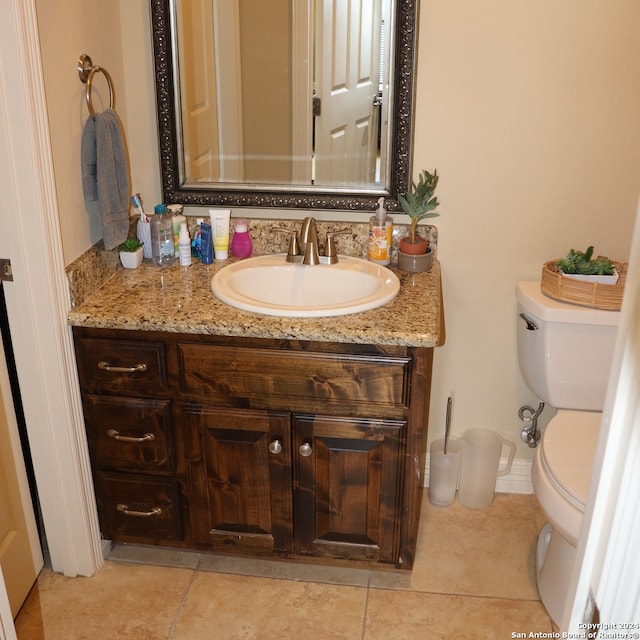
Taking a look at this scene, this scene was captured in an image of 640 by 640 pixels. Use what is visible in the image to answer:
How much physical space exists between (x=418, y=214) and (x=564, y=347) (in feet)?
1.77

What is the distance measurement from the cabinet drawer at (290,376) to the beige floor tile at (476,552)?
0.63m

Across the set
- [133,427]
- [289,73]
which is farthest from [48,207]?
[289,73]

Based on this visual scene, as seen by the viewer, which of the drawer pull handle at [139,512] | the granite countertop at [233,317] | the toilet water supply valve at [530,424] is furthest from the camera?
the toilet water supply valve at [530,424]

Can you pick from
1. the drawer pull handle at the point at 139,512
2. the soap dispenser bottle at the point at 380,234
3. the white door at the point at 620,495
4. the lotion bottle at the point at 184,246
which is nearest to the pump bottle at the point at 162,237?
the lotion bottle at the point at 184,246

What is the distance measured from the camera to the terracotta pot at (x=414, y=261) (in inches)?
81.3

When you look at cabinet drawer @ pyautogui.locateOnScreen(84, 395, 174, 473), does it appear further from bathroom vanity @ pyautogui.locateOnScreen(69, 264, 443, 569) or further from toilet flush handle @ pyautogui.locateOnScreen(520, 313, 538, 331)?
toilet flush handle @ pyautogui.locateOnScreen(520, 313, 538, 331)

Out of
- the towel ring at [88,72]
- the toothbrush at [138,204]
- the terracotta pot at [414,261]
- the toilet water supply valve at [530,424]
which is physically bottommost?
the toilet water supply valve at [530,424]

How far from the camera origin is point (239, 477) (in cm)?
196

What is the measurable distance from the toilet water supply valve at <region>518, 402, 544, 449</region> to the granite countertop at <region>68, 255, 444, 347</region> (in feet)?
2.04

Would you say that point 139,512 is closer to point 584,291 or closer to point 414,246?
point 414,246

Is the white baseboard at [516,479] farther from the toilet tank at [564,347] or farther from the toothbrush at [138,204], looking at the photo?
the toothbrush at [138,204]

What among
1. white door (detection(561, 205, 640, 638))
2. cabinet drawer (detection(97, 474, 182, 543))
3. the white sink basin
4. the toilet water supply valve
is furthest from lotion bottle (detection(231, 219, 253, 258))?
white door (detection(561, 205, 640, 638))

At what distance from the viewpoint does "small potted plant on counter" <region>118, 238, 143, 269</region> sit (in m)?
2.10

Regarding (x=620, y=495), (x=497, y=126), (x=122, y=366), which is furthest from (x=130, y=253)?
(x=620, y=495)
